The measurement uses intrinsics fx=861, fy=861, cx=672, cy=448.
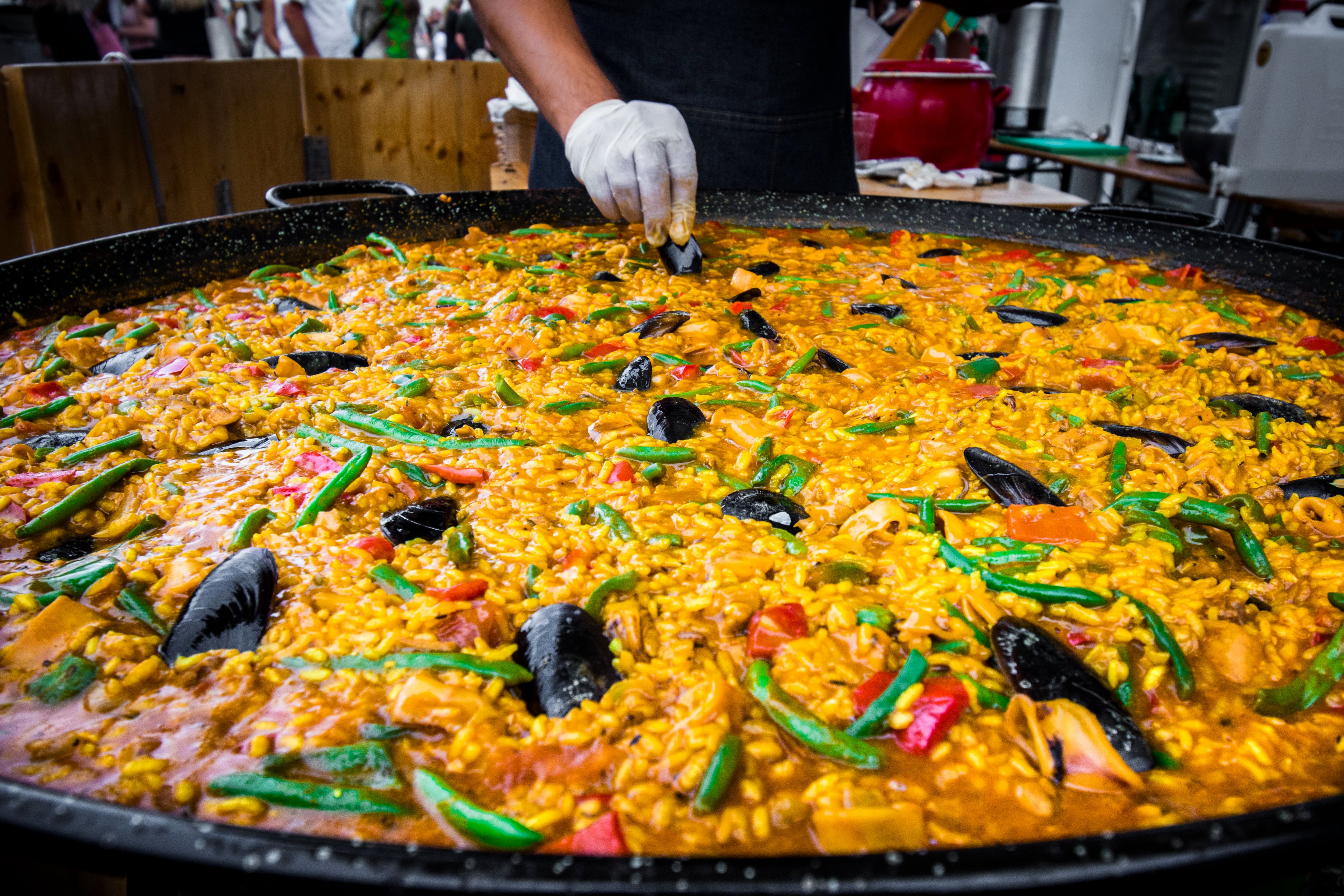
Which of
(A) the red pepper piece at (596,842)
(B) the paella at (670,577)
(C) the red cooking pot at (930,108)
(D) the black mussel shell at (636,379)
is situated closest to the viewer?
(A) the red pepper piece at (596,842)

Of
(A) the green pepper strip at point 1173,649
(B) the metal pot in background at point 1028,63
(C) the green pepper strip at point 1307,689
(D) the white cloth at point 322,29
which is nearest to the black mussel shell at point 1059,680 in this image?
(A) the green pepper strip at point 1173,649

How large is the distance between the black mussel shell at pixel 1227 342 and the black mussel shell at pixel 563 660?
7.07ft

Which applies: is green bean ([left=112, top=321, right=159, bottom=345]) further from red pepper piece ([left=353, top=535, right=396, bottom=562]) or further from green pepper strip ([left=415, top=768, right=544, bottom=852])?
green pepper strip ([left=415, top=768, right=544, bottom=852])

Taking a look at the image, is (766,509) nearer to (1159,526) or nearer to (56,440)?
(1159,526)

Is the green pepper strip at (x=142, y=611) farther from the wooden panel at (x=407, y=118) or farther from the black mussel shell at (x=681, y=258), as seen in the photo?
the wooden panel at (x=407, y=118)

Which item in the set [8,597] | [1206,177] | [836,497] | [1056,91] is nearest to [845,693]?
[836,497]

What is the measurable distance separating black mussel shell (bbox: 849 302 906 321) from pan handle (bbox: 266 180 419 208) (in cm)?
181

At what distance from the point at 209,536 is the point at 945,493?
1421 millimetres

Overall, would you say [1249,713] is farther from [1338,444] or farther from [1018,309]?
[1018,309]

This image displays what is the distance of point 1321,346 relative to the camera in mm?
2590

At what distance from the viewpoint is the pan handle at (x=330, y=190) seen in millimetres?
3268

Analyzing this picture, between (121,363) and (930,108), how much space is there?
15.1 ft

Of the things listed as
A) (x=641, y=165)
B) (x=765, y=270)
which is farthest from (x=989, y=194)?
(x=641, y=165)

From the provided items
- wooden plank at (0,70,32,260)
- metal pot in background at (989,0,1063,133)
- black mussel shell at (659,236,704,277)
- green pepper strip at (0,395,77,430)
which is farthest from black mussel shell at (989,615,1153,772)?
metal pot in background at (989,0,1063,133)
